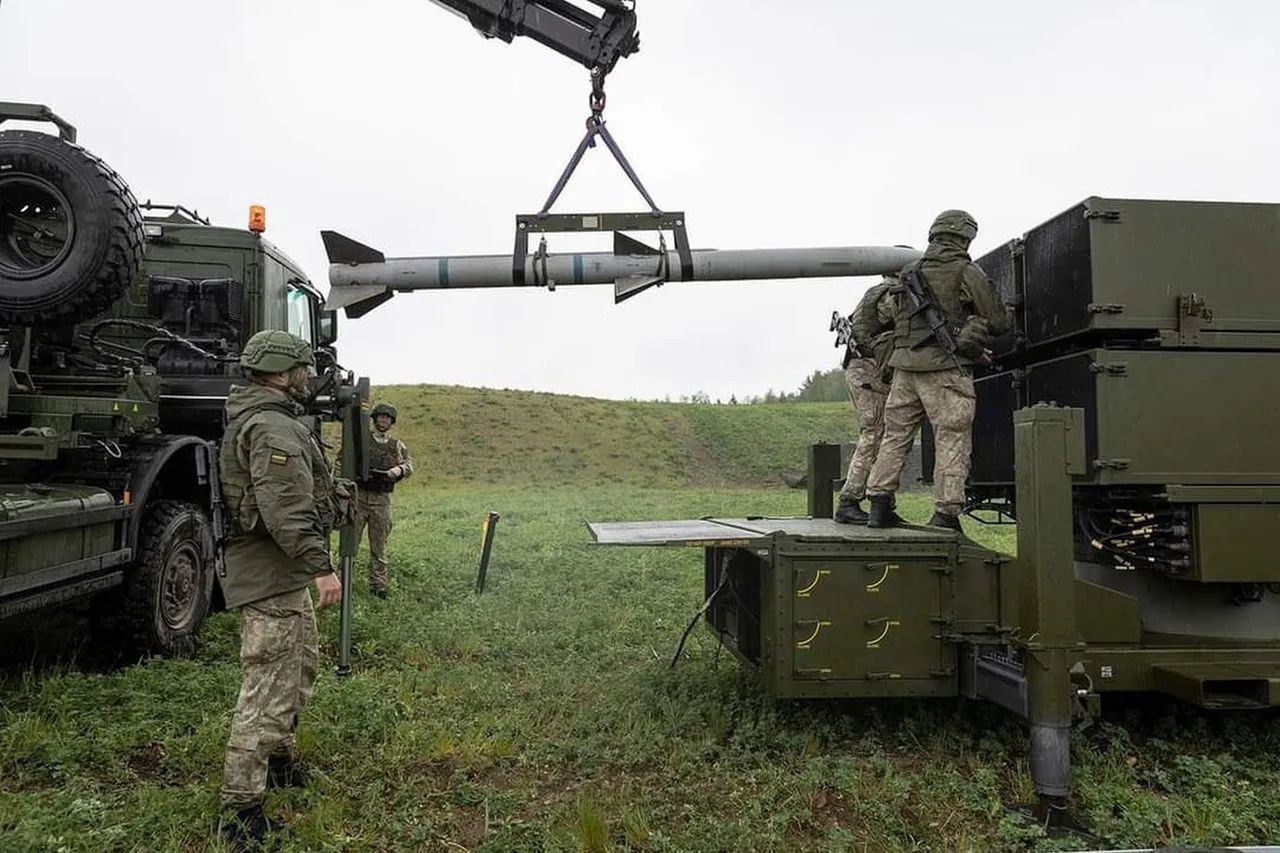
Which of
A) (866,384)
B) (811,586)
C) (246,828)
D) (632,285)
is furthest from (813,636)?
(632,285)

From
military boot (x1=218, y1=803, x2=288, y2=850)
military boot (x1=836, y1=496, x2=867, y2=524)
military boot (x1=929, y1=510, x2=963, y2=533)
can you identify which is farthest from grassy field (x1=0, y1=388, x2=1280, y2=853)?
military boot (x1=836, y1=496, x2=867, y2=524)

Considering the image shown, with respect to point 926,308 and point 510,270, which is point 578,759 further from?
point 510,270

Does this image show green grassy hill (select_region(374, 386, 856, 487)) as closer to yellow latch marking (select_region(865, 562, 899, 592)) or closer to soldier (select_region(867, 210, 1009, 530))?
soldier (select_region(867, 210, 1009, 530))

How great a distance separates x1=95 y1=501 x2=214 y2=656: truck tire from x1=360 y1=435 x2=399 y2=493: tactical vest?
2117 millimetres

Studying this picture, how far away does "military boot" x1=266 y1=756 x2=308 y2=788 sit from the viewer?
3.60 metres

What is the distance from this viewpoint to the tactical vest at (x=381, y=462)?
26.3 feet

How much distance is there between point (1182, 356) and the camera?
157 inches

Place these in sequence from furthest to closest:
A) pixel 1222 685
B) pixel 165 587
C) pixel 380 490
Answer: pixel 380 490
pixel 165 587
pixel 1222 685

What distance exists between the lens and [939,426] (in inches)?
179

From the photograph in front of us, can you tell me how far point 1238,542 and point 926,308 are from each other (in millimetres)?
1652

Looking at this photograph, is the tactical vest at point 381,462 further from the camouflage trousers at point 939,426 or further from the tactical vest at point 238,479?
the camouflage trousers at point 939,426

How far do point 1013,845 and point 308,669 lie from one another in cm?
261

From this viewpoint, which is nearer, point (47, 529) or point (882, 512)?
point (47, 529)

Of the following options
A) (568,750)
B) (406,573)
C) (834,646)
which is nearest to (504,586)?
(406,573)
